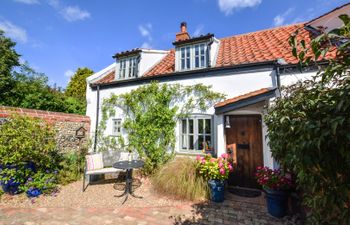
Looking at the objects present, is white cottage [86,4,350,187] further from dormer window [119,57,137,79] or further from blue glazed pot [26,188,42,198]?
blue glazed pot [26,188,42,198]

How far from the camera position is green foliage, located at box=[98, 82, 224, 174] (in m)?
7.79

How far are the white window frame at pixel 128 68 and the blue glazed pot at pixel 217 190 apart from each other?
7.00m

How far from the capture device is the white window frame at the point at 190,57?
8.04 metres

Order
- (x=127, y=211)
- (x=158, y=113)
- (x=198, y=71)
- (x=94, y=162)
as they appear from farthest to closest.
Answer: (x=158, y=113) < (x=198, y=71) < (x=94, y=162) < (x=127, y=211)

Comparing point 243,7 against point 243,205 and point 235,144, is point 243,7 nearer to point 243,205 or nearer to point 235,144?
point 235,144

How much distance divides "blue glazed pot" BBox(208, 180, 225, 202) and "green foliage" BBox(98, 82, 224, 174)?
2.83 metres

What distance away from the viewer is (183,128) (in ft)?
26.4

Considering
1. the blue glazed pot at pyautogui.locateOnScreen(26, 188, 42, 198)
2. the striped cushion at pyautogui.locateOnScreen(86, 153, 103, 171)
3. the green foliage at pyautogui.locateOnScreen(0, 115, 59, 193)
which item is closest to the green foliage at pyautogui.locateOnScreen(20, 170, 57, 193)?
the green foliage at pyautogui.locateOnScreen(0, 115, 59, 193)

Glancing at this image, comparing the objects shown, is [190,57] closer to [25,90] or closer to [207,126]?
[207,126]

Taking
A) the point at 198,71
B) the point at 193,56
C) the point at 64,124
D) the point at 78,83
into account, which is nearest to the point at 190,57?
the point at 193,56

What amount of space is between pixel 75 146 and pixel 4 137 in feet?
12.1

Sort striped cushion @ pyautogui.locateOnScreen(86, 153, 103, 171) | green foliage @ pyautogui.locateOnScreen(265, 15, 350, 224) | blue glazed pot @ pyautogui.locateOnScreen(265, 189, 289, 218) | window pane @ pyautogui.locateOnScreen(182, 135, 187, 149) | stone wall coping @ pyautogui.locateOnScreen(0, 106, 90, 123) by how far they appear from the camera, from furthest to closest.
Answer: window pane @ pyautogui.locateOnScreen(182, 135, 187, 149) → striped cushion @ pyautogui.locateOnScreen(86, 153, 103, 171) → stone wall coping @ pyautogui.locateOnScreen(0, 106, 90, 123) → blue glazed pot @ pyautogui.locateOnScreen(265, 189, 289, 218) → green foliage @ pyautogui.locateOnScreen(265, 15, 350, 224)

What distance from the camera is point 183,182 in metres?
5.66

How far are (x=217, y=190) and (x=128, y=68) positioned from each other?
7.96 meters
